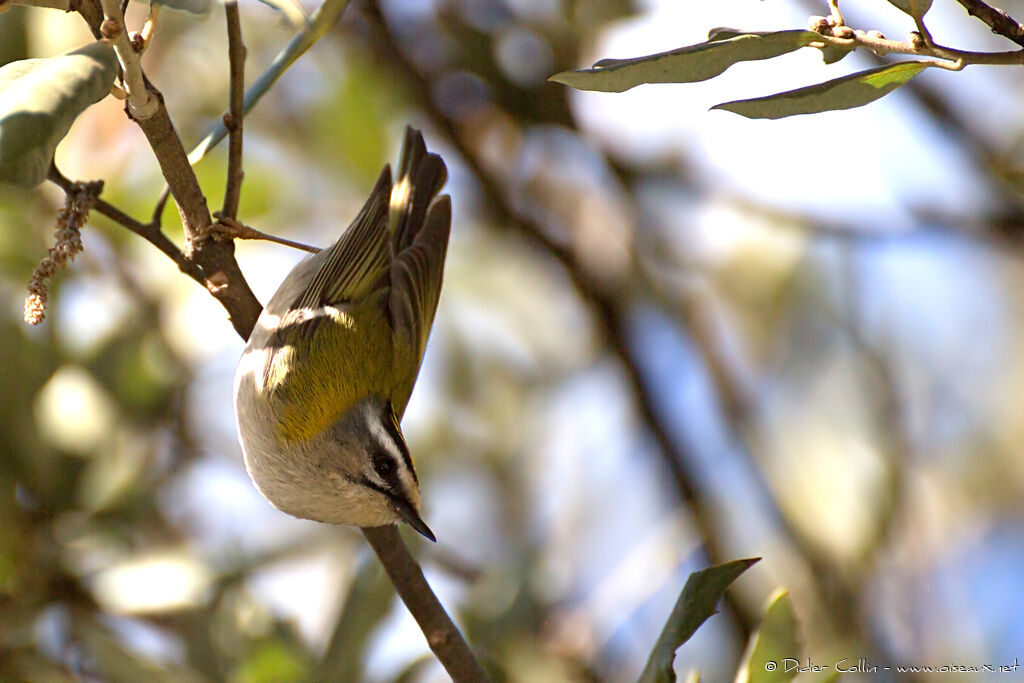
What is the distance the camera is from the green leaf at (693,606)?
111cm

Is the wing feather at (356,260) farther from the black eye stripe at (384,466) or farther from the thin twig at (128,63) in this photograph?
the thin twig at (128,63)

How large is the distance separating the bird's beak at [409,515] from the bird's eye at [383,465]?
64mm

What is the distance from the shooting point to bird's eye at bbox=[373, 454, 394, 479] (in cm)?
184

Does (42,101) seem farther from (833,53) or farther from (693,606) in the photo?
(693,606)

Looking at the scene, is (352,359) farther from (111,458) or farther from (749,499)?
(749,499)

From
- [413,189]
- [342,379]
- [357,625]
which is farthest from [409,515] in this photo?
[413,189]

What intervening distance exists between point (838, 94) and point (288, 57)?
72 centimetres

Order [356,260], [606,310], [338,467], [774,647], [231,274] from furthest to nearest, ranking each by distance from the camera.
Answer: [606,310] < [356,260] < [338,467] < [231,274] < [774,647]

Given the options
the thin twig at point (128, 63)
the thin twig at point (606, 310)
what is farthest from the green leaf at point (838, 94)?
the thin twig at point (606, 310)

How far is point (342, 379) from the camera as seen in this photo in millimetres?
1986

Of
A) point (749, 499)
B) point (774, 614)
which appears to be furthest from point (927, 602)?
point (774, 614)

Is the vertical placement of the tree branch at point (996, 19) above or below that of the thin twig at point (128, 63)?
below

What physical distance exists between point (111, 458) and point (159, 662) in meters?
0.45

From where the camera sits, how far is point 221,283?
152cm
